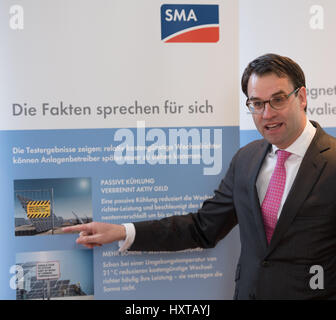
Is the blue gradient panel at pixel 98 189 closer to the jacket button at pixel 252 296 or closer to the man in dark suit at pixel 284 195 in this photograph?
the man in dark suit at pixel 284 195

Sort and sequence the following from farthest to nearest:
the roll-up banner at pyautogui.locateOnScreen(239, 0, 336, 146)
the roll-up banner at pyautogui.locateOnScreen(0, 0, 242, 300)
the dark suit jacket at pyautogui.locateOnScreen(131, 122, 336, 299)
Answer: the roll-up banner at pyautogui.locateOnScreen(239, 0, 336, 146), the roll-up banner at pyautogui.locateOnScreen(0, 0, 242, 300), the dark suit jacket at pyautogui.locateOnScreen(131, 122, 336, 299)

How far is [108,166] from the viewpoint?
2.19 metres

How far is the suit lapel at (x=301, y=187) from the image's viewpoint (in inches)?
71.7

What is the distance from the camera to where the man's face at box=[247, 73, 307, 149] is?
1858mm

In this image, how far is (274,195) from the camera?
1933 millimetres

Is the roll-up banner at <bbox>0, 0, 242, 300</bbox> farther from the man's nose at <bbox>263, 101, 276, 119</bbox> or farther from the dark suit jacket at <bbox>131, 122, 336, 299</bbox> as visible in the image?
the man's nose at <bbox>263, 101, 276, 119</bbox>

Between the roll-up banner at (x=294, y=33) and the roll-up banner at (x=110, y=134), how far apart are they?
0.19 metres

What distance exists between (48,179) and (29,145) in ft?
0.67

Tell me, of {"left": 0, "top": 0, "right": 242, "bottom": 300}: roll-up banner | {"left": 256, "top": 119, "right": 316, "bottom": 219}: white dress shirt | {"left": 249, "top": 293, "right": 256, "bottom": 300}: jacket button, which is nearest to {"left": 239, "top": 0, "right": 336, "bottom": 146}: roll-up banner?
{"left": 0, "top": 0, "right": 242, "bottom": 300}: roll-up banner

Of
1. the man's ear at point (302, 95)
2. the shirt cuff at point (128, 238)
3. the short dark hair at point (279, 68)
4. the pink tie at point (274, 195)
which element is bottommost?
the shirt cuff at point (128, 238)

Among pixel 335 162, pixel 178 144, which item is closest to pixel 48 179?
pixel 178 144

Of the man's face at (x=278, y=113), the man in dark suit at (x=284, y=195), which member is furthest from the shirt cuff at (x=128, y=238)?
the man's face at (x=278, y=113)

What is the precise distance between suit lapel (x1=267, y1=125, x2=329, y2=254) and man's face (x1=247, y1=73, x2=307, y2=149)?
5.1 inches

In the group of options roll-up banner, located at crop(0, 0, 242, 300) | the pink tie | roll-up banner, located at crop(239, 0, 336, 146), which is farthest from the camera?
roll-up banner, located at crop(239, 0, 336, 146)
